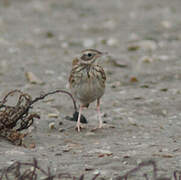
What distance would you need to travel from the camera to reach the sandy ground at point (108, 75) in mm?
6215

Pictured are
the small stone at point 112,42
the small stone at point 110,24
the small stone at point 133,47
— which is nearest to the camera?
the small stone at point 133,47

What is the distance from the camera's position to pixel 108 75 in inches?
425

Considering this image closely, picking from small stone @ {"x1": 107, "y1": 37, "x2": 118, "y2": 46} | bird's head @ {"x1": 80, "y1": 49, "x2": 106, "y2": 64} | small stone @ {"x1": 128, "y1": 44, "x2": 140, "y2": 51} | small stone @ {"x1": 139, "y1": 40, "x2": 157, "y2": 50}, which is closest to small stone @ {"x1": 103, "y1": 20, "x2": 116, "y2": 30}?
small stone @ {"x1": 107, "y1": 37, "x2": 118, "y2": 46}

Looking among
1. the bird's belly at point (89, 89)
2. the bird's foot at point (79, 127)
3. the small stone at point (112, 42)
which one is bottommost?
the bird's foot at point (79, 127)

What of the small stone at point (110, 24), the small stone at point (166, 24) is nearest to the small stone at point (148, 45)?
the small stone at point (166, 24)

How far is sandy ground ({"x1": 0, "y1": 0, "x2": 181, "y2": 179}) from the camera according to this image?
6215 mm

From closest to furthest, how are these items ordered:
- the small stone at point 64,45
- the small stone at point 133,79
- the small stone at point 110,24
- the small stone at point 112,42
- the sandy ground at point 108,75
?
1. the sandy ground at point 108,75
2. the small stone at point 133,79
3. the small stone at point 64,45
4. the small stone at point 112,42
5. the small stone at point 110,24

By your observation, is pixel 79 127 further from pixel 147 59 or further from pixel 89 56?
pixel 147 59

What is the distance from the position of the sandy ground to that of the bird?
0.45m

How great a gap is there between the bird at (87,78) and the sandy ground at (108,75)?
0.45 meters

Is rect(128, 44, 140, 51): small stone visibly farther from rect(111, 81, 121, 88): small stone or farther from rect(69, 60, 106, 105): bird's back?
rect(69, 60, 106, 105): bird's back

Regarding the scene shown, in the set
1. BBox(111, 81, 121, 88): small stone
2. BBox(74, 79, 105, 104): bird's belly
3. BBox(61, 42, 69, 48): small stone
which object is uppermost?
BBox(61, 42, 69, 48): small stone

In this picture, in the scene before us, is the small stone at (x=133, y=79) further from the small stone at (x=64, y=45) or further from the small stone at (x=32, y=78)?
the small stone at (x=64, y=45)

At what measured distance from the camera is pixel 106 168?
570cm
